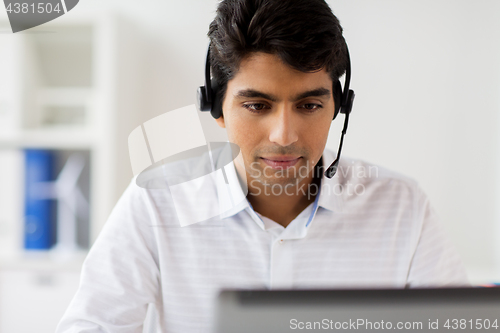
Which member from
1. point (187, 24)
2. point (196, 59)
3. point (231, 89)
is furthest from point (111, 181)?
point (231, 89)

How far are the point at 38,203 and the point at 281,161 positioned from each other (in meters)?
1.12

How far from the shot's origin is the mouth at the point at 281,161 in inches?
32.1

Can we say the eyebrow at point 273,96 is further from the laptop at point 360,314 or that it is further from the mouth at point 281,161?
the laptop at point 360,314

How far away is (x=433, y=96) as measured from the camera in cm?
151

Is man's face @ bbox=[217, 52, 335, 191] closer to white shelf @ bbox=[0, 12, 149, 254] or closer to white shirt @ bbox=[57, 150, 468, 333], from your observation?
white shirt @ bbox=[57, 150, 468, 333]

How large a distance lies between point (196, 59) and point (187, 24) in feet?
0.46

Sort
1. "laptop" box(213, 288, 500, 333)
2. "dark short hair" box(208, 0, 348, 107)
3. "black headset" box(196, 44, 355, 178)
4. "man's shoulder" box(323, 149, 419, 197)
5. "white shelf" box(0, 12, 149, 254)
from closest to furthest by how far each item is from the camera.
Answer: "laptop" box(213, 288, 500, 333) < "dark short hair" box(208, 0, 348, 107) < "black headset" box(196, 44, 355, 178) < "man's shoulder" box(323, 149, 419, 197) < "white shelf" box(0, 12, 149, 254)

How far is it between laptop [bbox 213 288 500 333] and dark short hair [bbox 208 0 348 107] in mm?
528

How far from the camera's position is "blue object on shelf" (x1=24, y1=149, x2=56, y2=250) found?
4.88 ft

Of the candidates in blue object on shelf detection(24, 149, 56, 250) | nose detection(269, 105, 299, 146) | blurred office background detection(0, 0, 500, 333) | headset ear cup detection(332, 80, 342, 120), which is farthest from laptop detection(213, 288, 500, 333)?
blue object on shelf detection(24, 149, 56, 250)

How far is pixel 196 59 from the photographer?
154 centimetres

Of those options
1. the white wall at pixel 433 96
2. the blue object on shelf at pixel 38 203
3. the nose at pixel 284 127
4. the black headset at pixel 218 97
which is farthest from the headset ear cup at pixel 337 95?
the blue object on shelf at pixel 38 203

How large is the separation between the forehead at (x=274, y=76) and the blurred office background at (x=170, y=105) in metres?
0.67

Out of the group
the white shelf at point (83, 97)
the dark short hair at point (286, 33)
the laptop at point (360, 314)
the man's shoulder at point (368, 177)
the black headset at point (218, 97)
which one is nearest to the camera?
the laptop at point (360, 314)
